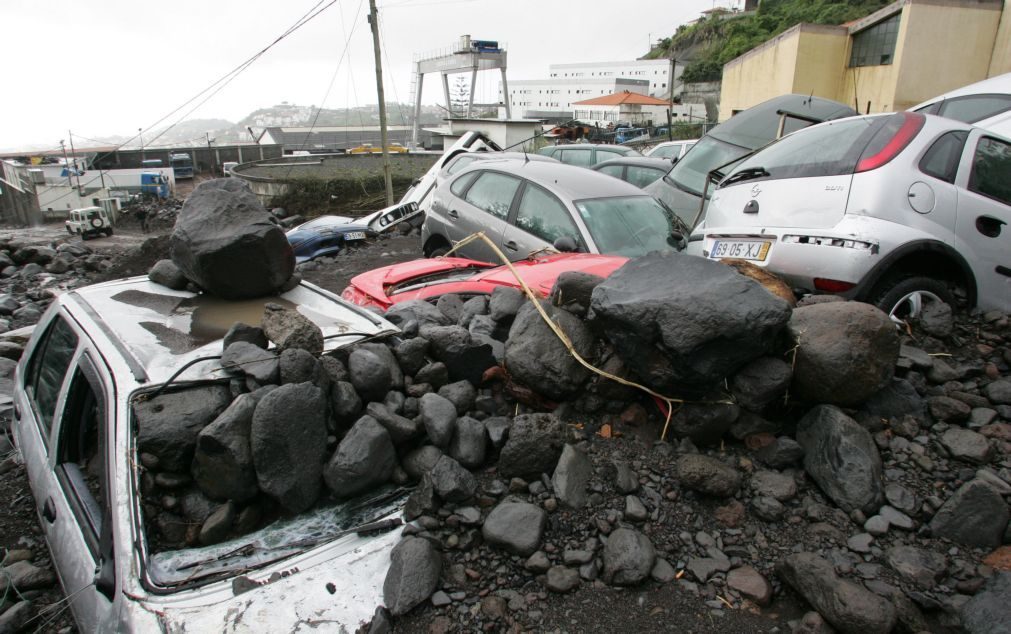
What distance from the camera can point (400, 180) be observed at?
1977 centimetres

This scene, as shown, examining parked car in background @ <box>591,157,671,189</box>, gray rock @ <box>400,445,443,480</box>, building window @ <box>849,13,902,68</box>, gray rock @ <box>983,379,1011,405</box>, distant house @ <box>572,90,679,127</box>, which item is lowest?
gray rock @ <box>400,445,443,480</box>

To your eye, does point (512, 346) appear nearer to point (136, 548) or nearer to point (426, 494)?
point (426, 494)

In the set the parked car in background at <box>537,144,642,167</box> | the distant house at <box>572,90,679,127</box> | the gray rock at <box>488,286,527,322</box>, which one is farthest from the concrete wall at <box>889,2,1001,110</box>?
the distant house at <box>572,90,679,127</box>

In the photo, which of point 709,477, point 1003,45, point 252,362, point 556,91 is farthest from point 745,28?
point 252,362

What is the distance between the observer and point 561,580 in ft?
7.30

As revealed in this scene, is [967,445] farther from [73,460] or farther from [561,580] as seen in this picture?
[73,460]

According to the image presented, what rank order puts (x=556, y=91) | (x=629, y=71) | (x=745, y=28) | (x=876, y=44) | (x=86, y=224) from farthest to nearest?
1. (x=556, y=91)
2. (x=629, y=71)
3. (x=745, y=28)
4. (x=86, y=224)
5. (x=876, y=44)

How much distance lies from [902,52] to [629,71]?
64.2 metres

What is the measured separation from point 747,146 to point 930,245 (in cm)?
450

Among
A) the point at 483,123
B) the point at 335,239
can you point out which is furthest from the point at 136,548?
the point at 483,123

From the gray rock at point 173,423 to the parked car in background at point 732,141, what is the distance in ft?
20.5

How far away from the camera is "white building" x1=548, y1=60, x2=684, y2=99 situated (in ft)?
225

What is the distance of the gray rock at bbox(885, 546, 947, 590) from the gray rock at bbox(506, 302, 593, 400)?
4.78ft

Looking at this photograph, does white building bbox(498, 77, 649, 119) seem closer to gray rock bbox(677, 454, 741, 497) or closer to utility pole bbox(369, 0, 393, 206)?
utility pole bbox(369, 0, 393, 206)
